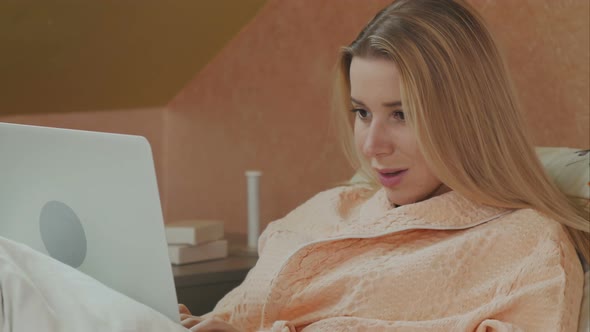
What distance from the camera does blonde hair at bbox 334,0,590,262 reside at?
4.52 feet

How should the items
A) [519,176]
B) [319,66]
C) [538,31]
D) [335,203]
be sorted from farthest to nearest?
[319,66] → [538,31] → [335,203] → [519,176]

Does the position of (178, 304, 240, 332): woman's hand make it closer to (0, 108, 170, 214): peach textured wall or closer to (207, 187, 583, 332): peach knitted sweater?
(207, 187, 583, 332): peach knitted sweater

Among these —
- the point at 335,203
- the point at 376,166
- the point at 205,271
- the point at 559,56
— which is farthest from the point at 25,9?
the point at 559,56

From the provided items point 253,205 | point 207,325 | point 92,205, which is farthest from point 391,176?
point 253,205

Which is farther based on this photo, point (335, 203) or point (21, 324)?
point (335, 203)

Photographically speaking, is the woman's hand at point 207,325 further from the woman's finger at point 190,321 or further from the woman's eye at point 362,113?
the woman's eye at point 362,113

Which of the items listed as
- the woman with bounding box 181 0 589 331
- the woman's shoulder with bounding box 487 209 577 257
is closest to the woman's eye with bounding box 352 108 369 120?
the woman with bounding box 181 0 589 331

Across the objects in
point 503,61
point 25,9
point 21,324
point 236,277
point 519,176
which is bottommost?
point 236,277

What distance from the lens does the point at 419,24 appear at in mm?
1423

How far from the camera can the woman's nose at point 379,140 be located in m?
1.42

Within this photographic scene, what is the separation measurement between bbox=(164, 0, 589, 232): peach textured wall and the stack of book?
0.37 m

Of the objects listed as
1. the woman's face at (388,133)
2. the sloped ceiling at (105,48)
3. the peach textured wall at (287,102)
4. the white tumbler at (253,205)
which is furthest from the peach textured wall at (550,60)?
the sloped ceiling at (105,48)

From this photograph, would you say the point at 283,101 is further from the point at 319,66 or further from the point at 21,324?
the point at 21,324

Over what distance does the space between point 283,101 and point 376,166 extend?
117cm
